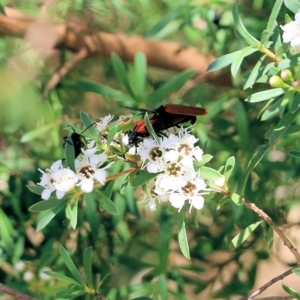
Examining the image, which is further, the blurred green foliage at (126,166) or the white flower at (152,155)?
the blurred green foliage at (126,166)

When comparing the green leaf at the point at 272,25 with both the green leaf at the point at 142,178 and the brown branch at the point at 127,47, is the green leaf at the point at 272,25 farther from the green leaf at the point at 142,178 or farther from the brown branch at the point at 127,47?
the brown branch at the point at 127,47

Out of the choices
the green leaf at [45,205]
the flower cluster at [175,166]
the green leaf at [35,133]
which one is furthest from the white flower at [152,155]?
the green leaf at [35,133]

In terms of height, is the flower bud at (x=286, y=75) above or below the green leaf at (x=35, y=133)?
above

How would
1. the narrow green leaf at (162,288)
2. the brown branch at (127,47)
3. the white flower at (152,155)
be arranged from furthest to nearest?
the brown branch at (127,47)
the narrow green leaf at (162,288)
the white flower at (152,155)

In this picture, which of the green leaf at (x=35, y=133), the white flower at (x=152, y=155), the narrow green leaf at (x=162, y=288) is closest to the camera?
the white flower at (x=152, y=155)

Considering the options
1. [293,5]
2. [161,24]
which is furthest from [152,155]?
[161,24]

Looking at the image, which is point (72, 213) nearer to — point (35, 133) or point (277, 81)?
point (277, 81)
